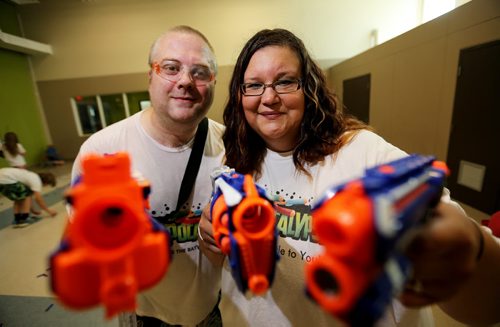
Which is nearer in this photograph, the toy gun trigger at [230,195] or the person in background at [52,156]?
the toy gun trigger at [230,195]

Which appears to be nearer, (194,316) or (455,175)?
(194,316)

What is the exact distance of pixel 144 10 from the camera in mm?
7293

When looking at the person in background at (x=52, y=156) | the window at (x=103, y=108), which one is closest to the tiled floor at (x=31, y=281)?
the person in background at (x=52, y=156)

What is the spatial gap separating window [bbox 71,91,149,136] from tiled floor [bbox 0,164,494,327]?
4.54m

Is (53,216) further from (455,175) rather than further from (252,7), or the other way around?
(252,7)

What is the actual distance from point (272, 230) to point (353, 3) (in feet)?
27.9

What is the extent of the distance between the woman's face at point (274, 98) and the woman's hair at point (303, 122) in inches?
1.8

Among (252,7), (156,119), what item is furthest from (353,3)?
(156,119)

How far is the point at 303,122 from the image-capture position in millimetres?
1126

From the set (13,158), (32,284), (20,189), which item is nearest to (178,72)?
(32,284)

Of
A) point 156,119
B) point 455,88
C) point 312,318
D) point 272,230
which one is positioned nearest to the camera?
point 272,230

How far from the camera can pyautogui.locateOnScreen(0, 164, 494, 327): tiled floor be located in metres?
1.82

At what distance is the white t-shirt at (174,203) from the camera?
1.20 metres

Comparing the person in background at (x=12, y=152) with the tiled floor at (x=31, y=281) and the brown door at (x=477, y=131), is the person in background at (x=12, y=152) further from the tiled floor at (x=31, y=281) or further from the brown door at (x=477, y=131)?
the brown door at (x=477, y=131)
